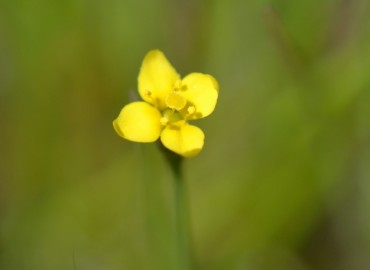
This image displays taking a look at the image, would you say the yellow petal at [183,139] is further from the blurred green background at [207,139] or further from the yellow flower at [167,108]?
the blurred green background at [207,139]

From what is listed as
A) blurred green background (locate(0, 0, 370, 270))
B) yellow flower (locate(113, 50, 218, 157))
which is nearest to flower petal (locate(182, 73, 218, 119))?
yellow flower (locate(113, 50, 218, 157))

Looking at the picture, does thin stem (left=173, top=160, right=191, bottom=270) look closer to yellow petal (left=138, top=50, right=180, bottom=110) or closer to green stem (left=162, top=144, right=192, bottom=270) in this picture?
green stem (left=162, top=144, right=192, bottom=270)

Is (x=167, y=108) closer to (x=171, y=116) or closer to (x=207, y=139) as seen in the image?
(x=171, y=116)

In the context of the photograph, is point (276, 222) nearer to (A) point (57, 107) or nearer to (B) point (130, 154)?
(B) point (130, 154)

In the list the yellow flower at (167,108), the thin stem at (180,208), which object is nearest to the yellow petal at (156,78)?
the yellow flower at (167,108)

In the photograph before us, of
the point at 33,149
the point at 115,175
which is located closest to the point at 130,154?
the point at 115,175

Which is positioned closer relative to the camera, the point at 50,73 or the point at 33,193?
the point at 33,193
